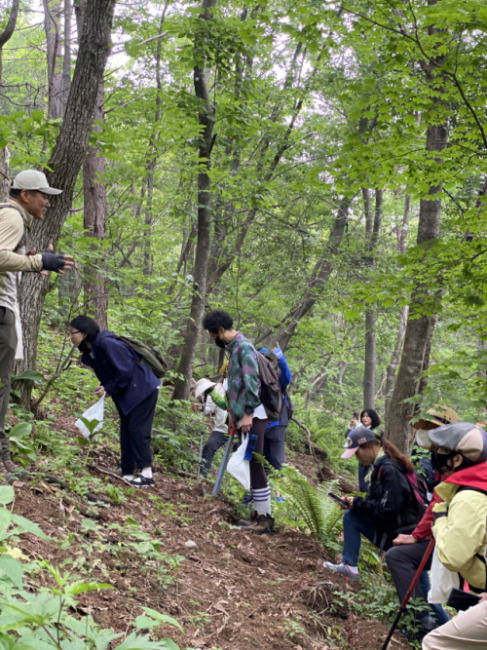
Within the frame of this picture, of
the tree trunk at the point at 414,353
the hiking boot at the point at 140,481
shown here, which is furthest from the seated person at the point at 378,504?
the tree trunk at the point at 414,353

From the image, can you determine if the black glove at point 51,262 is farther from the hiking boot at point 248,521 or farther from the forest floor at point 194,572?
the hiking boot at point 248,521

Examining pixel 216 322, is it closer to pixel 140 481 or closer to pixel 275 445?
pixel 140 481

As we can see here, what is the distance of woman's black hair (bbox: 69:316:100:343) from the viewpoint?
5.16m

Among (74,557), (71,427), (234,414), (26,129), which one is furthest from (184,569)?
(26,129)

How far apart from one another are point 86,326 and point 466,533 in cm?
389

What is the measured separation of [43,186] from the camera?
3.94m

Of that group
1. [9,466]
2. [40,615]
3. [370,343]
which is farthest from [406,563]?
[370,343]

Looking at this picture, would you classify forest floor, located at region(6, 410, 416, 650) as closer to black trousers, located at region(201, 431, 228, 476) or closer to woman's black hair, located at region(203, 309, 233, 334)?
black trousers, located at region(201, 431, 228, 476)

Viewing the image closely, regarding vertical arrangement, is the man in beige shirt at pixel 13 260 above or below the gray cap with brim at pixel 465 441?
above

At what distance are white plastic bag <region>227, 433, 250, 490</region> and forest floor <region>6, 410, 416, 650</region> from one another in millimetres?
515

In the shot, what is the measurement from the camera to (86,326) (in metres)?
5.20

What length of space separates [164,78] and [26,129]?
1036 cm

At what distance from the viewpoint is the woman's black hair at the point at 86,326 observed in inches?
203

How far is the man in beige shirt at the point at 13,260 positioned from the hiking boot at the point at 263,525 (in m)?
2.75
